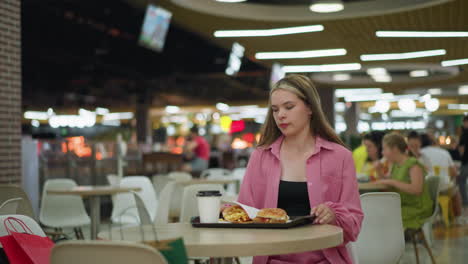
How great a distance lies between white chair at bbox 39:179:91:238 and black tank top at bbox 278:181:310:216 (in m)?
4.47

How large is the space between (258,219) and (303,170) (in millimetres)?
440

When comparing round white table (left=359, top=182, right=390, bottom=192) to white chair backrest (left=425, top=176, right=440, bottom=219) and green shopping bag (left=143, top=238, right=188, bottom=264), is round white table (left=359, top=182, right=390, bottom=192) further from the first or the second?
green shopping bag (left=143, top=238, right=188, bottom=264)

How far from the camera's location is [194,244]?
1.91 m

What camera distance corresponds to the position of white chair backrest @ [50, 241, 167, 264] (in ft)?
5.06

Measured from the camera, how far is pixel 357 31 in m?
9.30

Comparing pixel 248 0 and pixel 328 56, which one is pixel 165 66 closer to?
pixel 328 56

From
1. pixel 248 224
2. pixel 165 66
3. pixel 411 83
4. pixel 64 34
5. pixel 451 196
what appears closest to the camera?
pixel 248 224

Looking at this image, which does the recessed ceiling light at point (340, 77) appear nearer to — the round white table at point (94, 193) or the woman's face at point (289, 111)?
the round white table at point (94, 193)

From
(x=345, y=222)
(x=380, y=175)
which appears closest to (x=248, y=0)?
(x=380, y=175)

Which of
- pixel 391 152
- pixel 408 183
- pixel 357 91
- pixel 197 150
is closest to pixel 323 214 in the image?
pixel 408 183

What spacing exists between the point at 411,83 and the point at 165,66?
7.85 m

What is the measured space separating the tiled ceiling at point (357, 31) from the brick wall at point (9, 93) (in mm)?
2222

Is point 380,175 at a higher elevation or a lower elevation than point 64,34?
lower

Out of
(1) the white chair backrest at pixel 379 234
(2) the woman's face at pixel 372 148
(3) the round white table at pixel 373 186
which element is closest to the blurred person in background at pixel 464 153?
(2) the woman's face at pixel 372 148
